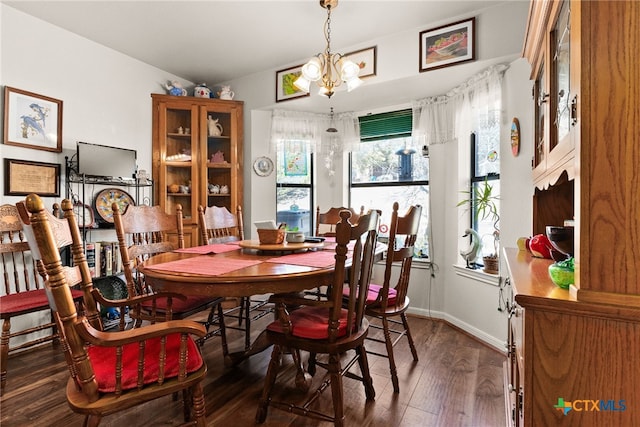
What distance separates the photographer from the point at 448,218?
3.27 meters

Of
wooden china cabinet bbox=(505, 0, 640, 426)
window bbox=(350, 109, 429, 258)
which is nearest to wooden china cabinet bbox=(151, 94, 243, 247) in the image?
window bbox=(350, 109, 429, 258)

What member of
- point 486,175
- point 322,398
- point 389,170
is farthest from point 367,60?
point 322,398

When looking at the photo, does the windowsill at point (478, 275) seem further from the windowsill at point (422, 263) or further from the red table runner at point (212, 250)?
the red table runner at point (212, 250)

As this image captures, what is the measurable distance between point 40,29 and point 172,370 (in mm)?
3240

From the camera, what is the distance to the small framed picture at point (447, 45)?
8.71ft

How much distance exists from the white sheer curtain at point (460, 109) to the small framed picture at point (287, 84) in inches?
51.1

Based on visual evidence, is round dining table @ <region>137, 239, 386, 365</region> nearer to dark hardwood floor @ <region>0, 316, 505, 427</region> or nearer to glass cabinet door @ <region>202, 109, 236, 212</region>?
dark hardwood floor @ <region>0, 316, 505, 427</region>

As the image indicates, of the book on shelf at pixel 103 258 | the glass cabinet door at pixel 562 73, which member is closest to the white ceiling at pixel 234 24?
the glass cabinet door at pixel 562 73

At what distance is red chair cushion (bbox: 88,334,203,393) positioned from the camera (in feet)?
3.47

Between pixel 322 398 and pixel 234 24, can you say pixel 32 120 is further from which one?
pixel 322 398

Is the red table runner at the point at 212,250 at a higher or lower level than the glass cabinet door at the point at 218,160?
lower

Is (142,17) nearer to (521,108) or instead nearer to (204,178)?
(204,178)

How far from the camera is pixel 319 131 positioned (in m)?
3.96

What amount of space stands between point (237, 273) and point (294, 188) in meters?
2.82
